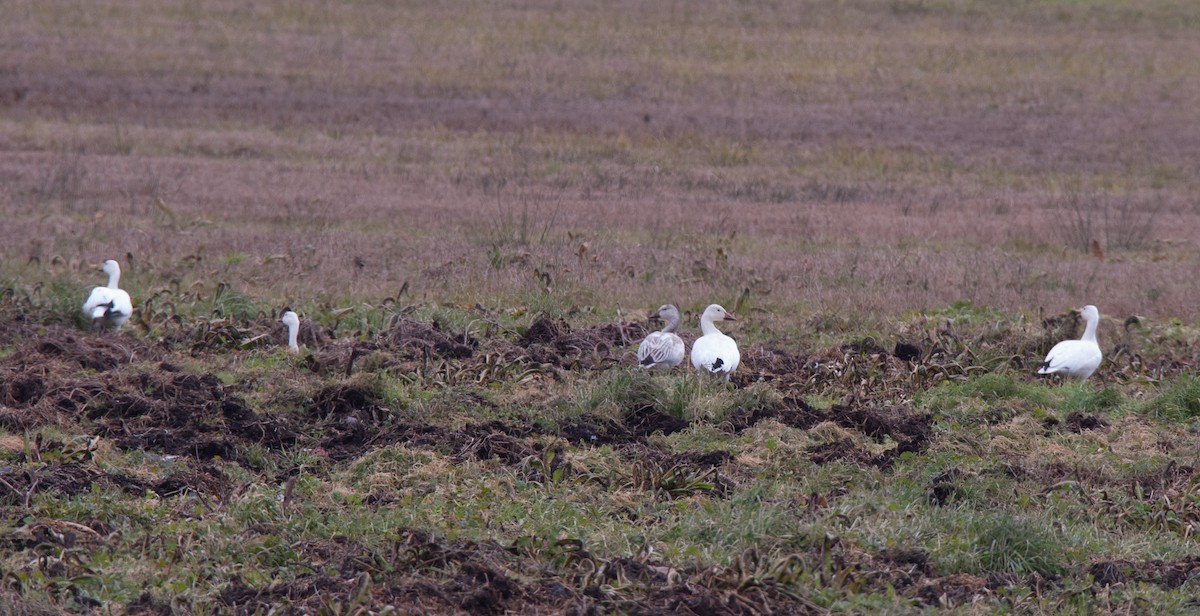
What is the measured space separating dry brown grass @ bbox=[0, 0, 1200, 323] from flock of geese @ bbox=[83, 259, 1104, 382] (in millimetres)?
1773

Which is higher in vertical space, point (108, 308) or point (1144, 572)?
point (1144, 572)

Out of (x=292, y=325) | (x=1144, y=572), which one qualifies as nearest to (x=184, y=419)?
(x=292, y=325)

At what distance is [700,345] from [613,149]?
48.7ft

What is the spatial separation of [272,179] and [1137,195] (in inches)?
534

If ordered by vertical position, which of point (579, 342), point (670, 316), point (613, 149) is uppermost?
point (670, 316)

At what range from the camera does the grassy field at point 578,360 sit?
5727mm

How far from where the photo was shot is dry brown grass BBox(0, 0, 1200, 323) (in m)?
13.5

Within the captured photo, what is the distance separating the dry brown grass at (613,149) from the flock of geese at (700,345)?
5.82 feet

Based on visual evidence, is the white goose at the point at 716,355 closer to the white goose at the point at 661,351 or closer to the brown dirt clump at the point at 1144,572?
the white goose at the point at 661,351

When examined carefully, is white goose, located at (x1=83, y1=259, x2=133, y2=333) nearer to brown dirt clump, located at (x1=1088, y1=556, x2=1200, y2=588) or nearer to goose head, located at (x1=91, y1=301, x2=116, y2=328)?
goose head, located at (x1=91, y1=301, x2=116, y2=328)

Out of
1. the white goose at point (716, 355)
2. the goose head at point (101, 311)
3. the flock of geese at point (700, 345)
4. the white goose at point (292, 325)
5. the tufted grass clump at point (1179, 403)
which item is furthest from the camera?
the goose head at point (101, 311)

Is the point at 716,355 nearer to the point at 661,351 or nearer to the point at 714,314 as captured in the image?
the point at 661,351

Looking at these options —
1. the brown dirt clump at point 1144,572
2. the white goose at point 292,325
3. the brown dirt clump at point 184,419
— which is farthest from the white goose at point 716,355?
the brown dirt clump at point 1144,572

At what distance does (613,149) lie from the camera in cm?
2389
